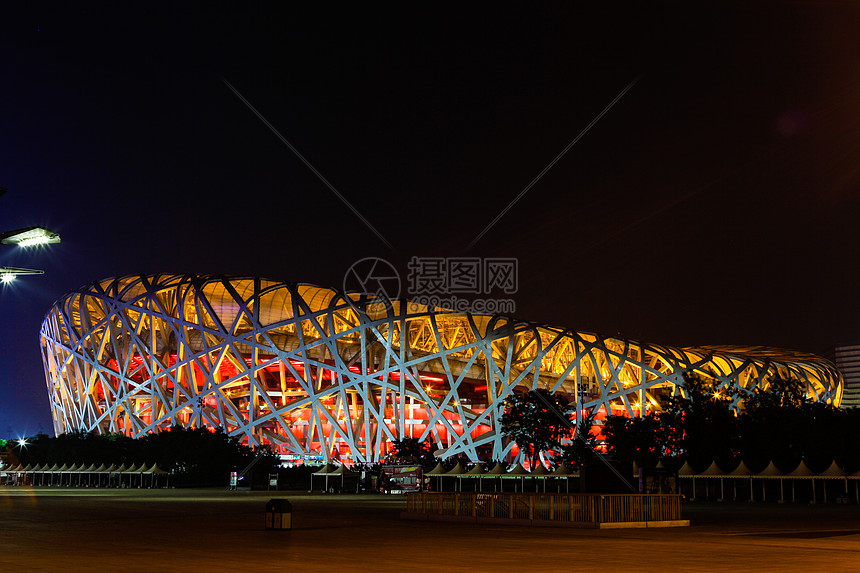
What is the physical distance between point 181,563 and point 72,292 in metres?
87.5

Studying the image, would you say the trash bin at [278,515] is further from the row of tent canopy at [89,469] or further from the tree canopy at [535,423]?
the row of tent canopy at [89,469]

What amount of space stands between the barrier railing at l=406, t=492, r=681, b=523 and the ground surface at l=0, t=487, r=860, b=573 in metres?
0.91

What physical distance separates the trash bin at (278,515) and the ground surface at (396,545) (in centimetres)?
36

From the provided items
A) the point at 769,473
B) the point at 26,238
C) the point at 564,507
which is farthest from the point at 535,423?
the point at 26,238

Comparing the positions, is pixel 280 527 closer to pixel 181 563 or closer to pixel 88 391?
pixel 181 563

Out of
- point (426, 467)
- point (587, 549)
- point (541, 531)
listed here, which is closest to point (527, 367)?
point (426, 467)

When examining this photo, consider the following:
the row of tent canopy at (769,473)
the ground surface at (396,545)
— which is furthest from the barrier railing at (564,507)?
the row of tent canopy at (769,473)

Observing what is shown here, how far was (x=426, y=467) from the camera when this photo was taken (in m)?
73.0

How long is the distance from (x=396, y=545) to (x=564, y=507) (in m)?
8.04

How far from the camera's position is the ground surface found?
13055mm

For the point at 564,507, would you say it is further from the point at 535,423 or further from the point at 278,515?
the point at 535,423

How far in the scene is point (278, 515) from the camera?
20.7 metres

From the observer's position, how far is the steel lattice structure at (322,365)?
82875mm

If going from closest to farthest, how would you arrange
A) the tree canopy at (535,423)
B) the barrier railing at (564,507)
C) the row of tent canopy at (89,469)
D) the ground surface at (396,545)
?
the ground surface at (396,545)
the barrier railing at (564,507)
the tree canopy at (535,423)
the row of tent canopy at (89,469)
